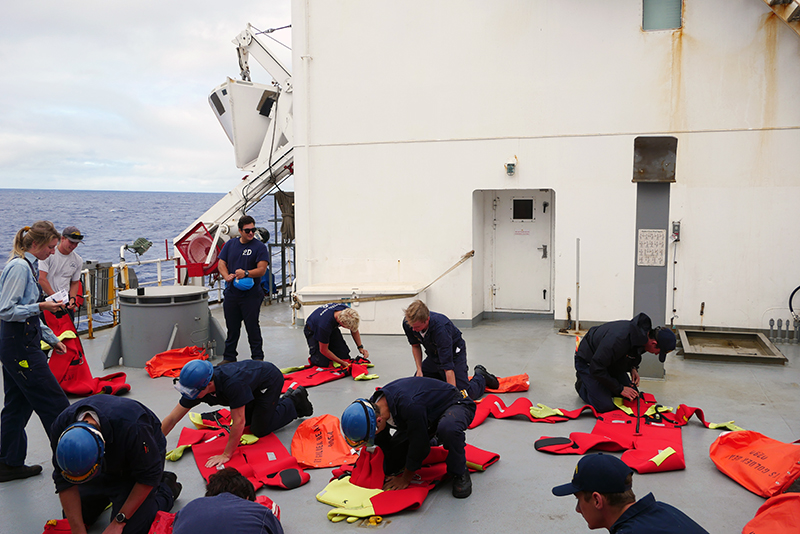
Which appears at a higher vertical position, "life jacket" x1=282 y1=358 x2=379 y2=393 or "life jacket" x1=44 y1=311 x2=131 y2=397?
"life jacket" x1=44 y1=311 x2=131 y2=397

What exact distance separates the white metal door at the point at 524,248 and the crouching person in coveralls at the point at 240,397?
6.04 m

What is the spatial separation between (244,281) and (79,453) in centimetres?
455

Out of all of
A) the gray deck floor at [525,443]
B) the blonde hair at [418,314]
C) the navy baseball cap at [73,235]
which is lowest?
the gray deck floor at [525,443]

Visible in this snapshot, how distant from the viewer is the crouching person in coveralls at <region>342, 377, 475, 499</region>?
427cm

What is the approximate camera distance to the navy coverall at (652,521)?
243 centimetres

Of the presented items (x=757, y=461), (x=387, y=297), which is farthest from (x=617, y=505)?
(x=387, y=297)

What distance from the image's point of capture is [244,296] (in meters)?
7.71

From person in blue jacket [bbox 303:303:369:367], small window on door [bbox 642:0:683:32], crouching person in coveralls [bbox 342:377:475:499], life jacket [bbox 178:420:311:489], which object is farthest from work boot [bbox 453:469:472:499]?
small window on door [bbox 642:0:683:32]

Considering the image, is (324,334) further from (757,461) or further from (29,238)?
(757,461)

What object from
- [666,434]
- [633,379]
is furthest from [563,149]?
[666,434]

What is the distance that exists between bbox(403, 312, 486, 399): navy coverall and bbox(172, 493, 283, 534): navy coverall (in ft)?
10.1

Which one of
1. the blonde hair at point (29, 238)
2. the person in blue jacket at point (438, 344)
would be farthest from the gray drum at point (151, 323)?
the person in blue jacket at point (438, 344)

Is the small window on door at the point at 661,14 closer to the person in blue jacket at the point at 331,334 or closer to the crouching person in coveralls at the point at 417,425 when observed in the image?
the person in blue jacket at the point at 331,334

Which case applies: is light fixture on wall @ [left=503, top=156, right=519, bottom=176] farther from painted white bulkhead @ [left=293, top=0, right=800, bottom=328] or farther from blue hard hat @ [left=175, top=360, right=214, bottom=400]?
blue hard hat @ [left=175, top=360, right=214, bottom=400]
